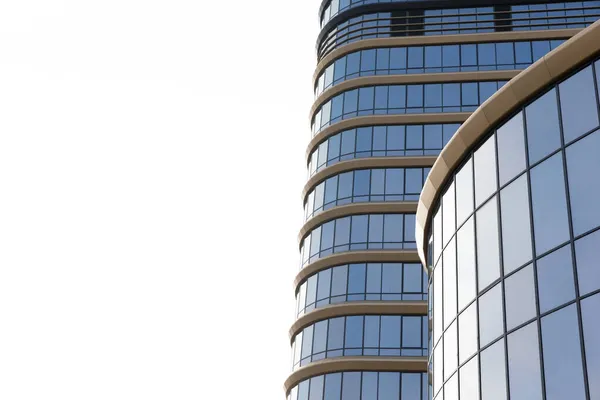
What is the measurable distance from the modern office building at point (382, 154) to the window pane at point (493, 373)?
24.0 m

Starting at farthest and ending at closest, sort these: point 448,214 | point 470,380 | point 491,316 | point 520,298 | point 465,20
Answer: point 465,20, point 448,214, point 470,380, point 491,316, point 520,298

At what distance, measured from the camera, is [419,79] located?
5834 cm

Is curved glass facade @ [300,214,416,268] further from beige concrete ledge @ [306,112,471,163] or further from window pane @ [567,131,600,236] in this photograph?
window pane @ [567,131,600,236]

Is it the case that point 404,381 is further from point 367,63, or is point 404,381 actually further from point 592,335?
point 592,335

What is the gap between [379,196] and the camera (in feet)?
179

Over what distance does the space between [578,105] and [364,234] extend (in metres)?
31.1

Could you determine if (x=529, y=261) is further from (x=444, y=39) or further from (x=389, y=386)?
(x=444, y=39)

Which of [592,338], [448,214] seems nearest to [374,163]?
[448,214]

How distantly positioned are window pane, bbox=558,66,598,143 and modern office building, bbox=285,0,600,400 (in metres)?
25.9

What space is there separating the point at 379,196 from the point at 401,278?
578 centimetres

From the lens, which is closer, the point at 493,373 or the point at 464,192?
the point at 493,373

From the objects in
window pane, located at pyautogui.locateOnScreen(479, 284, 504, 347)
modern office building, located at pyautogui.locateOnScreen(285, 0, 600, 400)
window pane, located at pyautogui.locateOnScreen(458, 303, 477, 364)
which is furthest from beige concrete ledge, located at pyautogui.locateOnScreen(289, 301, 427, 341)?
window pane, located at pyautogui.locateOnScreen(479, 284, 504, 347)

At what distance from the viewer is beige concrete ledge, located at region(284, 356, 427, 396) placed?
48.4 meters

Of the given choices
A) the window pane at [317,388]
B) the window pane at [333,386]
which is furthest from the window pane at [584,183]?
the window pane at [317,388]
